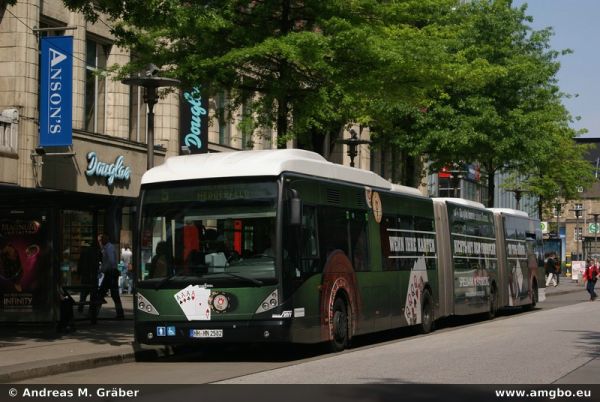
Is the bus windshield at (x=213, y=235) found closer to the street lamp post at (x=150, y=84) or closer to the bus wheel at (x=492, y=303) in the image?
the street lamp post at (x=150, y=84)

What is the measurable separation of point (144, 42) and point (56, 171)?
6.70 meters

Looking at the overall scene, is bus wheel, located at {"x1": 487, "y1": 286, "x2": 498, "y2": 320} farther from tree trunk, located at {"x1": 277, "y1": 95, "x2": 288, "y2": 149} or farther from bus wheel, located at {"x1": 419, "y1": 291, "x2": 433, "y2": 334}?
tree trunk, located at {"x1": 277, "y1": 95, "x2": 288, "y2": 149}

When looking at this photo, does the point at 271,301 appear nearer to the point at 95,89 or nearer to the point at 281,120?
the point at 281,120

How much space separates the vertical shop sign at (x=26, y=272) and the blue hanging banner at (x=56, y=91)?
9365 mm

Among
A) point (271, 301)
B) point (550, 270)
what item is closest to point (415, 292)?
point (271, 301)

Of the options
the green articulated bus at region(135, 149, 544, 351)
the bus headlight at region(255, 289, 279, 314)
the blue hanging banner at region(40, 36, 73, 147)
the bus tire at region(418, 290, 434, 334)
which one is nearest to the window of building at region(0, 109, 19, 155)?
the blue hanging banner at region(40, 36, 73, 147)

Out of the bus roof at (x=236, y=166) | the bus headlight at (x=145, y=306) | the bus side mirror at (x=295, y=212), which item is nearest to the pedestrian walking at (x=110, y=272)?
the bus headlight at (x=145, y=306)

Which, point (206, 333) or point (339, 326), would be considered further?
point (339, 326)

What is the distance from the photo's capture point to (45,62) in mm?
28750

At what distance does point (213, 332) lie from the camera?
1605 centimetres

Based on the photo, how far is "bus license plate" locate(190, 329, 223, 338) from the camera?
1602 cm

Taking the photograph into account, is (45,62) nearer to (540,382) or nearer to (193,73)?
(193,73)

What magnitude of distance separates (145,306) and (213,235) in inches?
58.6

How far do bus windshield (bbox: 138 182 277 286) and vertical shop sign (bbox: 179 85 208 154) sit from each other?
2008 cm
